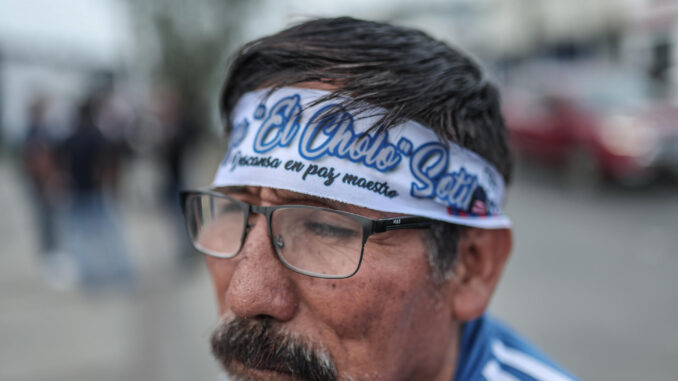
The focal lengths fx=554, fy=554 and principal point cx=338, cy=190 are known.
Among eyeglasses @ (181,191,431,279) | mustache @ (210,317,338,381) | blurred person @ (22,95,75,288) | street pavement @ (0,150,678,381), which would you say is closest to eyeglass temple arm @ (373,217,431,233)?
eyeglasses @ (181,191,431,279)

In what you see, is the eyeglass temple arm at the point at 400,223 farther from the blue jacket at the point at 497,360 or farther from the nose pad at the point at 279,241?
the blue jacket at the point at 497,360

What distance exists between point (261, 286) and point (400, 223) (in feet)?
1.14

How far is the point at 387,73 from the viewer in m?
1.33

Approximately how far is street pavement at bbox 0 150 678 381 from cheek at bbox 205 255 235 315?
42.3 inches

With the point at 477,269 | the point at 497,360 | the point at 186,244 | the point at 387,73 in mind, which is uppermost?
the point at 387,73

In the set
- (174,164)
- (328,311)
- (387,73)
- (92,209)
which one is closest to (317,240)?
(328,311)

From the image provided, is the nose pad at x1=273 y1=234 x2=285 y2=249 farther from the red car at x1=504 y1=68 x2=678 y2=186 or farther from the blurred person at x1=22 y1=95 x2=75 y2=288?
the red car at x1=504 y1=68 x2=678 y2=186

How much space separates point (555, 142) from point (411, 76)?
31.0ft

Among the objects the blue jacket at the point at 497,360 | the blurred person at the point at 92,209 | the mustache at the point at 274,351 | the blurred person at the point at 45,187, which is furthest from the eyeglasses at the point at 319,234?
the blurred person at the point at 45,187

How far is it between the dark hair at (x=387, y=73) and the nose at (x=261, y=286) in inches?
14.7

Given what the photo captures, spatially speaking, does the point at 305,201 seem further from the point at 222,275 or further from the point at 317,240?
the point at 222,275

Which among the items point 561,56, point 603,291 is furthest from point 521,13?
point 603,291

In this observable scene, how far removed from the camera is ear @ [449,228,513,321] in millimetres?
1459

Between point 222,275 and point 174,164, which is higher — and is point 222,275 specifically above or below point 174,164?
above
